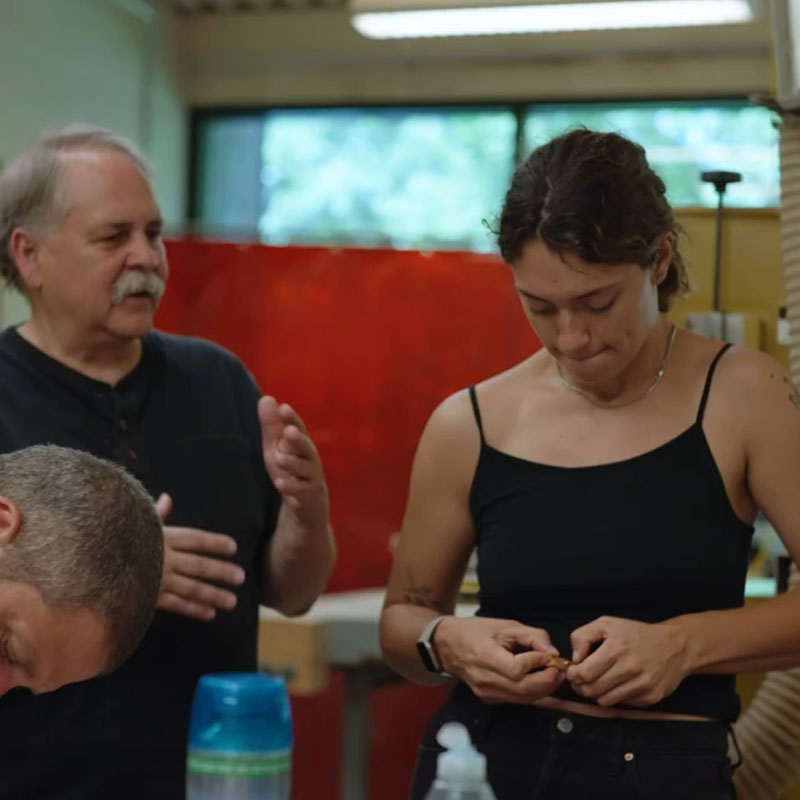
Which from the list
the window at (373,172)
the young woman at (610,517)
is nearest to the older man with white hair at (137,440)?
the young woman at (610,517)

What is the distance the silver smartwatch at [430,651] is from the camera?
62.6 inches

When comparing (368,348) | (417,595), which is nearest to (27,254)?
(417,595)

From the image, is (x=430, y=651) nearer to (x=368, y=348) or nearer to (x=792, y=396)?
(x=792, y=396)

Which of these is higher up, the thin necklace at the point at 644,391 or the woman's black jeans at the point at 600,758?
the thin necklace at the point at 644,391

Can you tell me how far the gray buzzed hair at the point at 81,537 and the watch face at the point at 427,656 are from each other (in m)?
0.47

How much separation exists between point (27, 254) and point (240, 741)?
0.97 m

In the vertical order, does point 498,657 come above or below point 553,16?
below

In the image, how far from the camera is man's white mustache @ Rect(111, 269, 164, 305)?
1.94 meters

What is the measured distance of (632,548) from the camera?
5.08 ft

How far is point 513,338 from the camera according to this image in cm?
444

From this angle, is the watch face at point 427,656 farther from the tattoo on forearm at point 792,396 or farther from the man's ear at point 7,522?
the man's ear at point 7,522

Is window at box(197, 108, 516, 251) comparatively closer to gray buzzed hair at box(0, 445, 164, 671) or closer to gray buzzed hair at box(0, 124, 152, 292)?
gray buzzed hair at box(0, 124, 152, 292)

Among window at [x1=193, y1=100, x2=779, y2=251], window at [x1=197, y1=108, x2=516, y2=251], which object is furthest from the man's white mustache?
window at [x1=197, y1=108, x2=516, y2=251]

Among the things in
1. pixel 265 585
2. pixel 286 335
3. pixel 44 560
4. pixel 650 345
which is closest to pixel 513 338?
pixel 286 335
